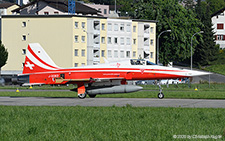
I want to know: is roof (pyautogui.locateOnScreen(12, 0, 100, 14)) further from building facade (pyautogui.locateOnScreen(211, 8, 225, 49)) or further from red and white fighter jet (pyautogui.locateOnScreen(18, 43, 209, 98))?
red and white fighter jet (pyautogui.locateOnScreen(18, 43, 209, 98))

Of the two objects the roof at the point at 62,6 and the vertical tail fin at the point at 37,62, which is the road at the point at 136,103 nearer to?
the vertical tail fin at the point at 37,62

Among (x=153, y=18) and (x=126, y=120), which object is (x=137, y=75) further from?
(x=153, y=18)

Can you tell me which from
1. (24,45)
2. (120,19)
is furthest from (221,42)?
(24,45)

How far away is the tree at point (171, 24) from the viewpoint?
104 meters

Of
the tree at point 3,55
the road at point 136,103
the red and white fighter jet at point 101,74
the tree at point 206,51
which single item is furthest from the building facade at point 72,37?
the road at point 136,103

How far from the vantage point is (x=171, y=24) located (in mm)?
104625

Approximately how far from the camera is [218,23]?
141500 millimetres

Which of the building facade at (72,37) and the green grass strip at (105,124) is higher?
the building facade at (72,37)

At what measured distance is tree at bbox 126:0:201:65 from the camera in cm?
10419

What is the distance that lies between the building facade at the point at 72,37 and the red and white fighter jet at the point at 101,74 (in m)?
59.1

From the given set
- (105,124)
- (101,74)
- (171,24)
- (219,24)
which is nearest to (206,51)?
(171,24)

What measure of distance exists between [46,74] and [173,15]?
77040 millimetres

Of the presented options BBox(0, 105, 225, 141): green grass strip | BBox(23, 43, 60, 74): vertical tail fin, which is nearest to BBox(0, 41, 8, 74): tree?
BBox(23, 43, 60, 74): vertical tail fin

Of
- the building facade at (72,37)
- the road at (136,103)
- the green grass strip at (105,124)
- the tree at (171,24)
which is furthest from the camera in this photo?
the tree at (171,24)
